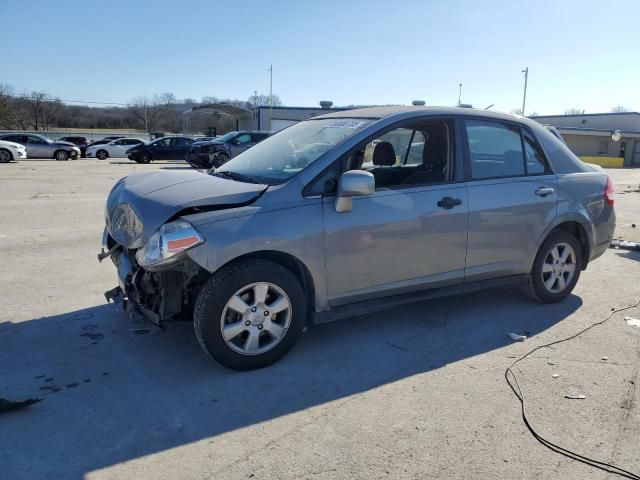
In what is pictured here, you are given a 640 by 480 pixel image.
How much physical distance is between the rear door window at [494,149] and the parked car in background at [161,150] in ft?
86.6

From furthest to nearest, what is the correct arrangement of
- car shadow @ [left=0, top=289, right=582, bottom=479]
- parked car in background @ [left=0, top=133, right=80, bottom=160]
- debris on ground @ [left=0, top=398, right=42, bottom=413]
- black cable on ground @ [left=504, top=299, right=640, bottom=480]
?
1. parked car in background @ [left=0, top=133, right=80, bottom=160]
2. debris on ground @ [left=0, top=398, right=42, bottom=413]
3. car shadow @ [left=0, top=289, right=582, bottom=479]
4. black cable on ground @ [left=504, top=299, right=640, bottom=480]

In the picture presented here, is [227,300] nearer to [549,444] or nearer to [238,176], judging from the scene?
[238,176]

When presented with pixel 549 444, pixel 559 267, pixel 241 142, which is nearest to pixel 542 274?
pixel 559 267

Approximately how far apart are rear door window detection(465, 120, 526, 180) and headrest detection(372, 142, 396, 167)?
69 centimetres

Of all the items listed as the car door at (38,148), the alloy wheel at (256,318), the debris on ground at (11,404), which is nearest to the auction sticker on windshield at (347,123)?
the alloy wheel at (256,318)

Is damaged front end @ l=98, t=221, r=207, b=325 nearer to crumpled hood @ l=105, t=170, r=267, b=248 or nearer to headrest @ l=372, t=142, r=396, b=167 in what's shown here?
crumpled hood @ l=105, t=170, r=267, b=248

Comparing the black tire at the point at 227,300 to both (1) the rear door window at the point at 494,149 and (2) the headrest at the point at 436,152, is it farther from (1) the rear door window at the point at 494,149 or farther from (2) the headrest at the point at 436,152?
(1) the rear door window at the point at 494,149

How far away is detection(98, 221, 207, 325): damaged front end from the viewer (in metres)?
3.39

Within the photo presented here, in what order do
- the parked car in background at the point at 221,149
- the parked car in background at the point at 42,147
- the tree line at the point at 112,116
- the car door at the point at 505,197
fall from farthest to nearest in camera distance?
the tree line at the point at 112,116 < the parked car in background at the point at 42,147 < the parked car in background at the point at 221,149 < the car door at the point at 505,197

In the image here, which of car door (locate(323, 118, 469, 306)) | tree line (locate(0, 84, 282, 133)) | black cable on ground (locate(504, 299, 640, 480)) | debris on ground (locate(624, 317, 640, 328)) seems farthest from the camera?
tree line (locate(0, 84, 282, 133))

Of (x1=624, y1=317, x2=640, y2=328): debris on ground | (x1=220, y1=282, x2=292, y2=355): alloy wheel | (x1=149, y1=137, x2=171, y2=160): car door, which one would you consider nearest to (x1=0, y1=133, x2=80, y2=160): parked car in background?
(x1=149, y1=137, x2=171, y2=160): car door

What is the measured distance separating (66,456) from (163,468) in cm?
52

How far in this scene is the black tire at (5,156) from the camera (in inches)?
961

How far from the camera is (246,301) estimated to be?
11.8 ft
